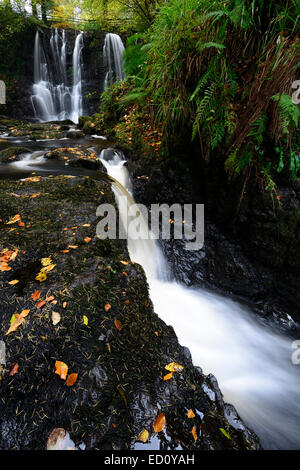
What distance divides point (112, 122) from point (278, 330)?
7188 mm

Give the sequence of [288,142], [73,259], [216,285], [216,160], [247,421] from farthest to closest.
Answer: [216,285], [216,160], [288,142], [247,421], [73,259]

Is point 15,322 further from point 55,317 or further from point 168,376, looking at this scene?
point 168,376

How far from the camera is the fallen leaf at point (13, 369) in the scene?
4.38 feet

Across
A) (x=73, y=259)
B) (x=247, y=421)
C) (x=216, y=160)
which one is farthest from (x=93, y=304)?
(x=216, y=160)

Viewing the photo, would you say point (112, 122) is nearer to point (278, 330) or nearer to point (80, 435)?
point (278, 330)

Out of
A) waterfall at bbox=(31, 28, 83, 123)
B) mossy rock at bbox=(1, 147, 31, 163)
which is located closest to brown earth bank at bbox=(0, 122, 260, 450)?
mossy rock at bbox=(1, 147, 31, 163)

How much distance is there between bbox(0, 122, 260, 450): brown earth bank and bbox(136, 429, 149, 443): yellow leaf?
0.02 meters

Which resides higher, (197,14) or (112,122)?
(197,14)

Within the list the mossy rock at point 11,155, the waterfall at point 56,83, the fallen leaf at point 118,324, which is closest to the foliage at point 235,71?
the fallen leaf at point 118,324

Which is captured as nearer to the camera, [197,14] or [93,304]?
[93,304]

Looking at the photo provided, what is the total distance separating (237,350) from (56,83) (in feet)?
55.3

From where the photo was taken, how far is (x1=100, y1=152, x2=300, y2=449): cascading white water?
92.4 inches

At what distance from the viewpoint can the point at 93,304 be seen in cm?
170

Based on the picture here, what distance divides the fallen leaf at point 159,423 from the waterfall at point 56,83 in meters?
14.5
